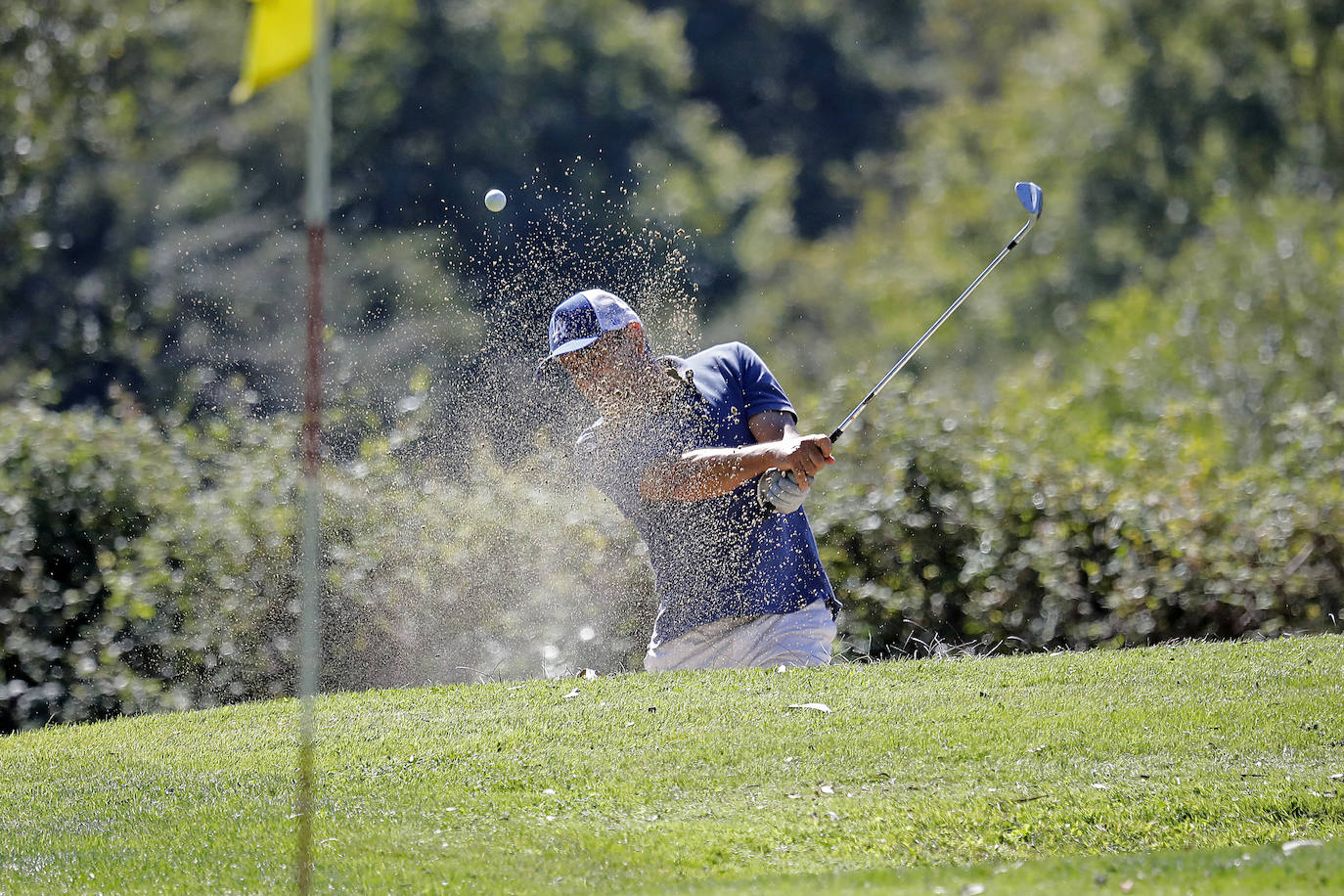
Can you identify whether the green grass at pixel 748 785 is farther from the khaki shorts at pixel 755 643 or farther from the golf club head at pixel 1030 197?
the golf club head at pixel 1030 197

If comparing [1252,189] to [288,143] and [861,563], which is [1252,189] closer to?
[288,143]

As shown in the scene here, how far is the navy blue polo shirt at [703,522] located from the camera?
6227mm

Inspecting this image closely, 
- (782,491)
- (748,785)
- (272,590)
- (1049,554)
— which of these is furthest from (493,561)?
(748,785)

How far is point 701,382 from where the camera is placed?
21.1 ft

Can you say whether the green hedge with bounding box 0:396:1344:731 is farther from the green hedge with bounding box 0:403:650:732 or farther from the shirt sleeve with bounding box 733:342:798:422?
the shirt sleeve with bounding box 733:342:798:422

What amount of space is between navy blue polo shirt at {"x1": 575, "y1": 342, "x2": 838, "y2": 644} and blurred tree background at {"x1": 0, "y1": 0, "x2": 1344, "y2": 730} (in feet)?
7.21

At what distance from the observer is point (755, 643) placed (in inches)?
257

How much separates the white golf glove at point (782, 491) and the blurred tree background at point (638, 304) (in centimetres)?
257

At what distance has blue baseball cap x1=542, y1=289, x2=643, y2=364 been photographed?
20.6 feet

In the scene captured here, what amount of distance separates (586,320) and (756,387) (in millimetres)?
770

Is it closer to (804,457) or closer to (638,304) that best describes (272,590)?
(638,304)

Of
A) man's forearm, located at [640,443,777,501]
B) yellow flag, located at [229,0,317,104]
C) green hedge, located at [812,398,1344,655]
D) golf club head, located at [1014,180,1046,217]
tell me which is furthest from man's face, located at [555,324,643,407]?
green hedge, located at [812,398,1344,655]

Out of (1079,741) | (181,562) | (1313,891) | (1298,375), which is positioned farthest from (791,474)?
(1298,375)

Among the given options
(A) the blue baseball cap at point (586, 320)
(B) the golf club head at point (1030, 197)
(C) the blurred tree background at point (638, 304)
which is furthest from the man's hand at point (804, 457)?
(C) the blurred tree background at point (638, 304)
